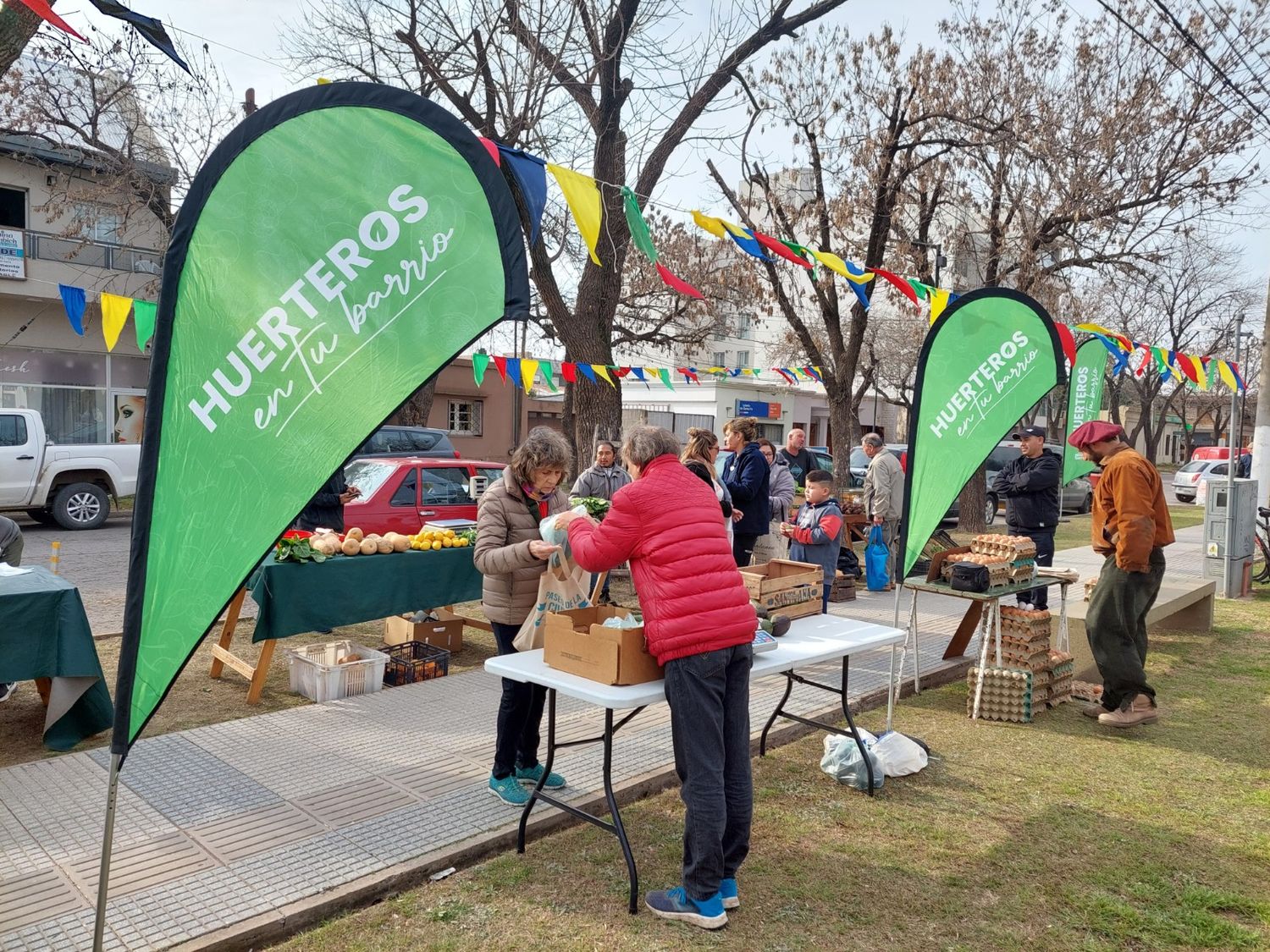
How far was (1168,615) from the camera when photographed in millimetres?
8461

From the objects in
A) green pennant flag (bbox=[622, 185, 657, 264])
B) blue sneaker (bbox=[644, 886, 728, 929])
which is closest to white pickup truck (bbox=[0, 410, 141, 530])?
green pennant flag (bbox=[622, 185, 657, 264])

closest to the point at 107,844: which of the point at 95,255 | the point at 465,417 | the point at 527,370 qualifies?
the point at 527,370

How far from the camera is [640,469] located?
140 inches

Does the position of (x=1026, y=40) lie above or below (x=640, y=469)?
above

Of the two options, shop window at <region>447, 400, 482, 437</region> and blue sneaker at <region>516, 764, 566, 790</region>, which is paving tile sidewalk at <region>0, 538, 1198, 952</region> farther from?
shop window at <region>447, 400, 482, 437</region>

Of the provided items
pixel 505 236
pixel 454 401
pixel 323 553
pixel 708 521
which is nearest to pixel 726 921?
pixel 708 521

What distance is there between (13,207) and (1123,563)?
24.4m

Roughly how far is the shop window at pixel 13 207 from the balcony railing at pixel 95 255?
92cm

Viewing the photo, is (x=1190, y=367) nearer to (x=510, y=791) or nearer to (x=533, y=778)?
(x=533, y=778)

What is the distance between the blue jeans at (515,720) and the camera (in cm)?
428

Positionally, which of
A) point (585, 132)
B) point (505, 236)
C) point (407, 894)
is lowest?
point (407, 894)

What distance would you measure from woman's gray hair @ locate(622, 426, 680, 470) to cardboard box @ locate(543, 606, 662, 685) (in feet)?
2.22

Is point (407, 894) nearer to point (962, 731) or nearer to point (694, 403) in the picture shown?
point (962, 731)

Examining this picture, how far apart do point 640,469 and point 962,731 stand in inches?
140
